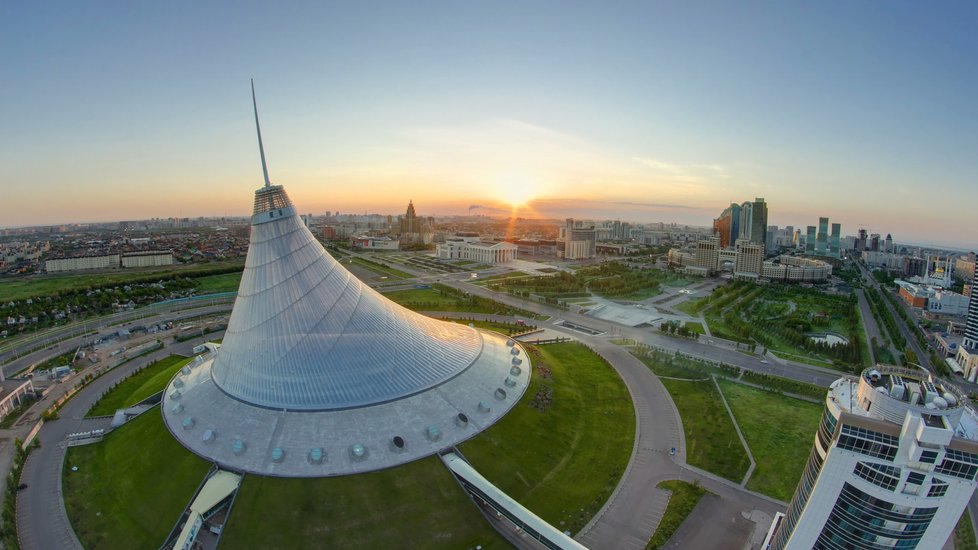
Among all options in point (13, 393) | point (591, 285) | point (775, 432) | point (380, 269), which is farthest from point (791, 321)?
point (13, 393)

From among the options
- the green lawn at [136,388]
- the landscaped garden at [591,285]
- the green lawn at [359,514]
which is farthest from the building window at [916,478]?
the landscaped garden at [591,285]

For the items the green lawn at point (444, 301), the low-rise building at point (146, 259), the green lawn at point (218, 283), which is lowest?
the green lawn at point (444, 301)

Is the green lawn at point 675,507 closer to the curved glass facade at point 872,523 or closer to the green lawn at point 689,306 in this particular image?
Result: the curved glass facade at point 872,523

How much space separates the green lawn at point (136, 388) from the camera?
39844mm

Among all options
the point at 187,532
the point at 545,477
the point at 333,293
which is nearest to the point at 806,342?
the point at 545,477

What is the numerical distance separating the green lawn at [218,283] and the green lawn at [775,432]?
87674mm

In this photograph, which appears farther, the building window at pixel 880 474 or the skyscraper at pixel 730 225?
the skyscraper at pixel 730 225

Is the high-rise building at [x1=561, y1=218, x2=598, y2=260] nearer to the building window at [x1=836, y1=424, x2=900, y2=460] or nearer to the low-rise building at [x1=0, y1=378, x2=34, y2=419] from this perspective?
the low-rise building at [x1=0, y1=378, x2=34, y2=419]

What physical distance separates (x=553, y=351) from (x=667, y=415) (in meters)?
15.3

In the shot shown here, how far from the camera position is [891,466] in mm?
16266

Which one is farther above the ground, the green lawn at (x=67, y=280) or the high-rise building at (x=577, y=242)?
the high-rise building at (x=577, y=242)

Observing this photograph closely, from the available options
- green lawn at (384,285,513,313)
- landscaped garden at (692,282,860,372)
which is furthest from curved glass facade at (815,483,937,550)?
green lawn at (384,285,513,313)

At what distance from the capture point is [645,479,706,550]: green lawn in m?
25.2

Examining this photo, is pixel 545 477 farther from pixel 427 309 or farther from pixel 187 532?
pixel 427 309
